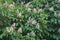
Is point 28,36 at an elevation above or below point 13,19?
below

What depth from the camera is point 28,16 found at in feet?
20.6

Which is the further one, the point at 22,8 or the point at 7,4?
the point at 22,8

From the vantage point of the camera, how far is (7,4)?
601 centimetres

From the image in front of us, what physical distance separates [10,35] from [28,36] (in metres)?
0.44

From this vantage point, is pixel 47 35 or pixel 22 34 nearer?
pixel 22 34

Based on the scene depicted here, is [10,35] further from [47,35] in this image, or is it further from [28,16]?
[47,35]

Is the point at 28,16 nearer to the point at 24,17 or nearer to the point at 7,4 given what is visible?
the point at 24,17

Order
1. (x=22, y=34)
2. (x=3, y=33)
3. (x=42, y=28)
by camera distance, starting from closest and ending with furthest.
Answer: (x=3, y=33) → (x=22, y=34) → (x=42, y=28)

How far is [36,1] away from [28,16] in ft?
3.19

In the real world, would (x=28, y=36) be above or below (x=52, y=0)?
below

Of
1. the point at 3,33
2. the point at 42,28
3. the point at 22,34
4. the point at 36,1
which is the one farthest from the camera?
the point at 36,1

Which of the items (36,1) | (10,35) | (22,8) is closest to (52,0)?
(36,1)

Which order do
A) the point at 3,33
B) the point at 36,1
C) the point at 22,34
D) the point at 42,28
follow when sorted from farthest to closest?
the point at 36,1
the point at 42,28
the point at 22,34
the point at 3,33

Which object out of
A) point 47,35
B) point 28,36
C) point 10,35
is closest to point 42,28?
point 47,35
